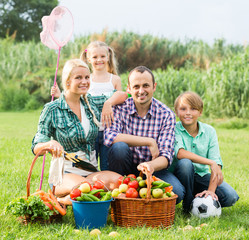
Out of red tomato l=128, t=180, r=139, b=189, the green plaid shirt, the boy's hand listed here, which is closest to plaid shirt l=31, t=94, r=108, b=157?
the green plaid shirt

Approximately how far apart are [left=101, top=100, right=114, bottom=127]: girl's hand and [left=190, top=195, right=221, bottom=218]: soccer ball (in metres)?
1.06

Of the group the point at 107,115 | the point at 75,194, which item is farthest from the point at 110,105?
the point at 75,194

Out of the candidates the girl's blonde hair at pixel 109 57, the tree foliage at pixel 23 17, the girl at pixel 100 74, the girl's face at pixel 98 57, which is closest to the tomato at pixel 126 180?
the girl at pixel 100 74

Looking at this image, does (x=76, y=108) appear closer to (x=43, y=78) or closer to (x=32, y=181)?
(x=32, y=181)

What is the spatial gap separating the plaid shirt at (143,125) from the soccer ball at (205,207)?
48 cm

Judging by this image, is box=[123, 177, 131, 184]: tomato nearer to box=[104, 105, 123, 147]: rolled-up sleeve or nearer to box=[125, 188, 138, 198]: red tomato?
box=[125, 188, 138, 198]: red tomato

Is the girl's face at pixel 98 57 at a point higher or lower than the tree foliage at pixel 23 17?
lower

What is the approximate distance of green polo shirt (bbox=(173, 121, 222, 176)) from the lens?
3600 millimetres

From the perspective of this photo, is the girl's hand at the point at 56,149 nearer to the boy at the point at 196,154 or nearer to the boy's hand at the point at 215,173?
the boy at the point at 196,154

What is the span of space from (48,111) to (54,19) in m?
1.22

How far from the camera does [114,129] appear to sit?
11.4ft

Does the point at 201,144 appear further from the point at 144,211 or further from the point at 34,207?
the point at 34,207

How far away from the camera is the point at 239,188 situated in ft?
14.5

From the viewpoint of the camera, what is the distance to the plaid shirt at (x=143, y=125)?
11.3 ft
